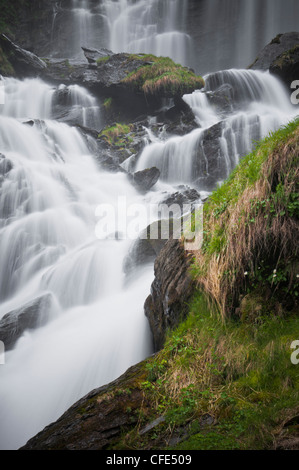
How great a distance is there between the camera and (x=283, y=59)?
15.2 m

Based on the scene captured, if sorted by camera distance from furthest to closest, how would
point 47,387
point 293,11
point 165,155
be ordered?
point 293,11 → point 165,155 → point 47,387

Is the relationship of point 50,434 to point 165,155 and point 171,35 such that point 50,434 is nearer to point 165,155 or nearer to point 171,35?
point 165,155

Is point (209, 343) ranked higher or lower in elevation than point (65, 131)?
lower

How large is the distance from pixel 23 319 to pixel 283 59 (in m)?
17.5

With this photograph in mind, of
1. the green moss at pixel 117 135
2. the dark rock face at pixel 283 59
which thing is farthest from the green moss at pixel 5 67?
the dark rock face at pixel 283 59

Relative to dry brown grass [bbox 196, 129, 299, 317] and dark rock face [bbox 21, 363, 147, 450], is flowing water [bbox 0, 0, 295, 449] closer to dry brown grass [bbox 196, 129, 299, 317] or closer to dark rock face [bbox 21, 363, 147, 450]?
dark rock face [bbox 21, 363, 147, 450]

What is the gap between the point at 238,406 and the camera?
2.02 m

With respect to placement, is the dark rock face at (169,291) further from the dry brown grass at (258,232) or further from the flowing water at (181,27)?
the flowing water at (181,27)

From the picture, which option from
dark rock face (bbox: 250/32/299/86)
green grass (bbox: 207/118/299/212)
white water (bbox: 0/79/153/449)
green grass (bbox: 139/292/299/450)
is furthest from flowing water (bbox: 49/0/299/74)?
green grass (bbox: 139/292/299/450)

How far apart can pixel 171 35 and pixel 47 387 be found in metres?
34.9

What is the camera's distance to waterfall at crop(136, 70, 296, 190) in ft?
41.9

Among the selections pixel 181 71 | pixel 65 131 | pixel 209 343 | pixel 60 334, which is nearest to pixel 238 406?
pixel 209 343

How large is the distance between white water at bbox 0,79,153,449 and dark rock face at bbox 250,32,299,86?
10.7m

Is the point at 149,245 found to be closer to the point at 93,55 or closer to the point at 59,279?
the point at 59,279
